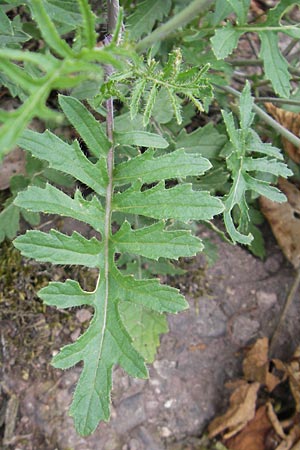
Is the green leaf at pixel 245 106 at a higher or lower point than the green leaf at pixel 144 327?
higher

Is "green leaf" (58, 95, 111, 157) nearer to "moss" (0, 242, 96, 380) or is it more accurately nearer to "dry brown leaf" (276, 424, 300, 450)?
"moss" (0, 242, 96, 380)

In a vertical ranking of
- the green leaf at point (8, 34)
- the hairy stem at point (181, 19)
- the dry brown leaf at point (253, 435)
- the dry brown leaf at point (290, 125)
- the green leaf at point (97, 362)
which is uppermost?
the green leaf at point (8, 34)

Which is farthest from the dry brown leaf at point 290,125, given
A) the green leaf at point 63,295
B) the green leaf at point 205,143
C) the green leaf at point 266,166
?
the green leaf at point 63,295

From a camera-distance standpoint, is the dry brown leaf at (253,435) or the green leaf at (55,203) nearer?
the green leaf at (55,203)

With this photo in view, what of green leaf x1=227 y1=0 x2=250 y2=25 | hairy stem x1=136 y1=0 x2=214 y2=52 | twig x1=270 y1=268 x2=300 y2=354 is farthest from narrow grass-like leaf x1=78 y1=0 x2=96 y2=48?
twig x1=270 y1=268 x2=300 y2=354

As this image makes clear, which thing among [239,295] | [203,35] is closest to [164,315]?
[239,295]

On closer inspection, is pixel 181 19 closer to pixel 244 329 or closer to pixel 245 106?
pixel 245 106

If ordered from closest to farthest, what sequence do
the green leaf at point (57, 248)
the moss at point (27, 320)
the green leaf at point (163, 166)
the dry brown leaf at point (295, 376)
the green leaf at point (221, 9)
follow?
the green leaf at point (57, 248)
the green leaf at point (163, 166)
the green leaf at point (221, 9)
the moss at point (27, 320)
the dry brown leaf at point (295, 376)

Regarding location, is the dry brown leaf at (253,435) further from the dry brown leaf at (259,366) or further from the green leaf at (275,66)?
the green leaf at (275,66)
